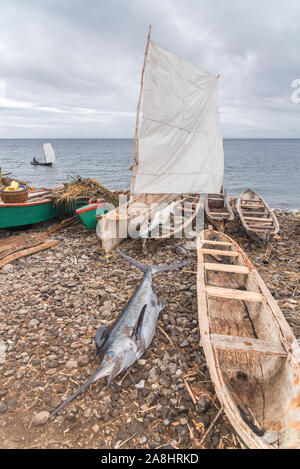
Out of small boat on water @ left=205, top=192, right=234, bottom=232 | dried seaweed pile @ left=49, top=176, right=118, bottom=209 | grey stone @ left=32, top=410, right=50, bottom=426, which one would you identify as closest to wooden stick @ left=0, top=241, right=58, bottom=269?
dried seaweed pile @ left=49, top=176, right=118, bottom=209

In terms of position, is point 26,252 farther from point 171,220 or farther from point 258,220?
point 258,220

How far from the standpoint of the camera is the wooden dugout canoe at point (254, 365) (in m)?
3.11

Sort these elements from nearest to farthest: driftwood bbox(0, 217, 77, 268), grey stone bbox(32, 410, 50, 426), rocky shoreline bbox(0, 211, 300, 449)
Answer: rocky shoreline bbox(0, 211, 300, 449) → grey stone bbox(32, 410, 50, 426) → driftwood bbox(0, 217, 77, 268)

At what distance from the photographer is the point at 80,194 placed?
44.6 ft

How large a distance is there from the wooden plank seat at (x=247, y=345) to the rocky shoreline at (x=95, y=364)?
3.49 ft

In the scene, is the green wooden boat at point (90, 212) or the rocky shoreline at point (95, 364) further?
the green wooden boat at point (90, 212)

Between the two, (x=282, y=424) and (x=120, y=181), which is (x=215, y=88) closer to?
(x=282, y=424)

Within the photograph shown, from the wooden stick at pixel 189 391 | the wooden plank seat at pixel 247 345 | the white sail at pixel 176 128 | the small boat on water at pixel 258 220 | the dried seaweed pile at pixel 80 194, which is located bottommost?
the wooden stick at pixel 189 391

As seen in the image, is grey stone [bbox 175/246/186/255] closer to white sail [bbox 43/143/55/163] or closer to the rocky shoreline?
the rocky shoreline

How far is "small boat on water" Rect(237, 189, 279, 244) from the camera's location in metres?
10.8

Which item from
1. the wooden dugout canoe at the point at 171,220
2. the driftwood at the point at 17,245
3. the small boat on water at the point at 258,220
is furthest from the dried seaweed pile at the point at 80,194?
the small boat on water at the point at 258,220

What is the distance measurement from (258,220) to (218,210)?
2597 millimetres

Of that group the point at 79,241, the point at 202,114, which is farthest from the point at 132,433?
the point at 202,114

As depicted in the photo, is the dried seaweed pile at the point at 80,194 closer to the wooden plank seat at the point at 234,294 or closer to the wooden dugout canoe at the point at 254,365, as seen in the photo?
the wooden plank seat at the point at 234,294
